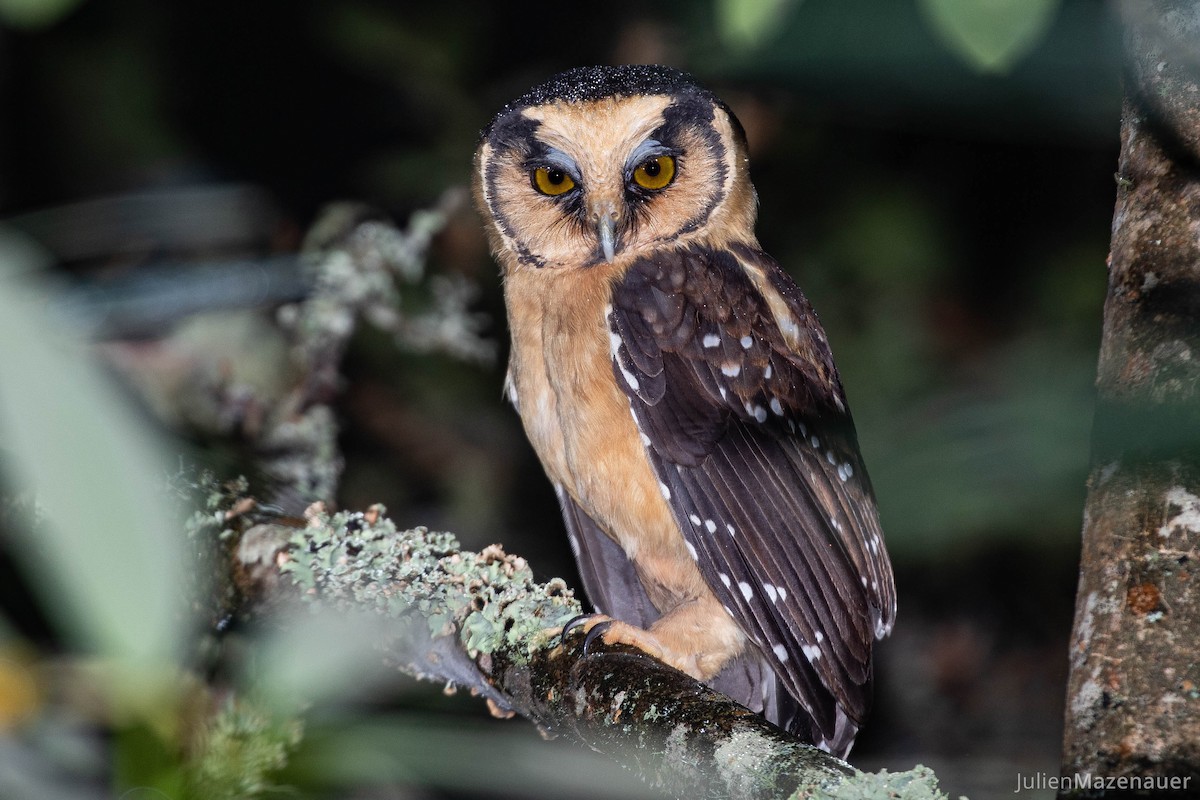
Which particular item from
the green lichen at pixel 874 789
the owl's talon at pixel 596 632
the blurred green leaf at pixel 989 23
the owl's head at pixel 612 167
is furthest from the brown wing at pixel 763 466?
the blurred green leaf at pixel 989 23

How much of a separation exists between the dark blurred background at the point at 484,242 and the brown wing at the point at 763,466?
691 mm

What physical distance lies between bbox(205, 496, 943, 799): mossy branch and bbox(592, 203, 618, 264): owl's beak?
0.69 metres

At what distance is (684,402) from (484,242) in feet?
6.66

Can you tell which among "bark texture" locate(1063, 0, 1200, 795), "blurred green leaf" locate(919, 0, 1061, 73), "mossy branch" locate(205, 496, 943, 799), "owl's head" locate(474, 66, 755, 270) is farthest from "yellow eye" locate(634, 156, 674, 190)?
"blurred green leaf" locate(919, 0, 1061, 73)

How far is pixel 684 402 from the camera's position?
2.03 m

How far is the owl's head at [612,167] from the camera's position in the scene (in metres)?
2.21

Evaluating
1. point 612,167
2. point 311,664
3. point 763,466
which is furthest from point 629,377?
point 311,664

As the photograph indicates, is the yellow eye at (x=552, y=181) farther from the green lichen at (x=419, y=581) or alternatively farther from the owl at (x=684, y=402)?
the green lichen at (x=419, y=581)

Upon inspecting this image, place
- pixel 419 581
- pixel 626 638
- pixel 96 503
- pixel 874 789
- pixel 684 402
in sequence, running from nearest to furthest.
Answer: pixel 96 503 → pixel 874 789 → pixel 419 581 → pixel 626 638 → pixel 684 402

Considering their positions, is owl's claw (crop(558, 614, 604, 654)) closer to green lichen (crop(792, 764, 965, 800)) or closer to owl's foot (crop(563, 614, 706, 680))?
owl's foot (crop(563, 614, 706, 680))

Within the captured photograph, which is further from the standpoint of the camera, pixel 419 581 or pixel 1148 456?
pixel 419 581

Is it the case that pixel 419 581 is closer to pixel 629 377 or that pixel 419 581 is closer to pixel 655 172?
pixel 629 377

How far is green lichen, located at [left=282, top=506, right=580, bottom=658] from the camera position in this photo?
1.67 metres

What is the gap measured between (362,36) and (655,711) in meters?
2.92
